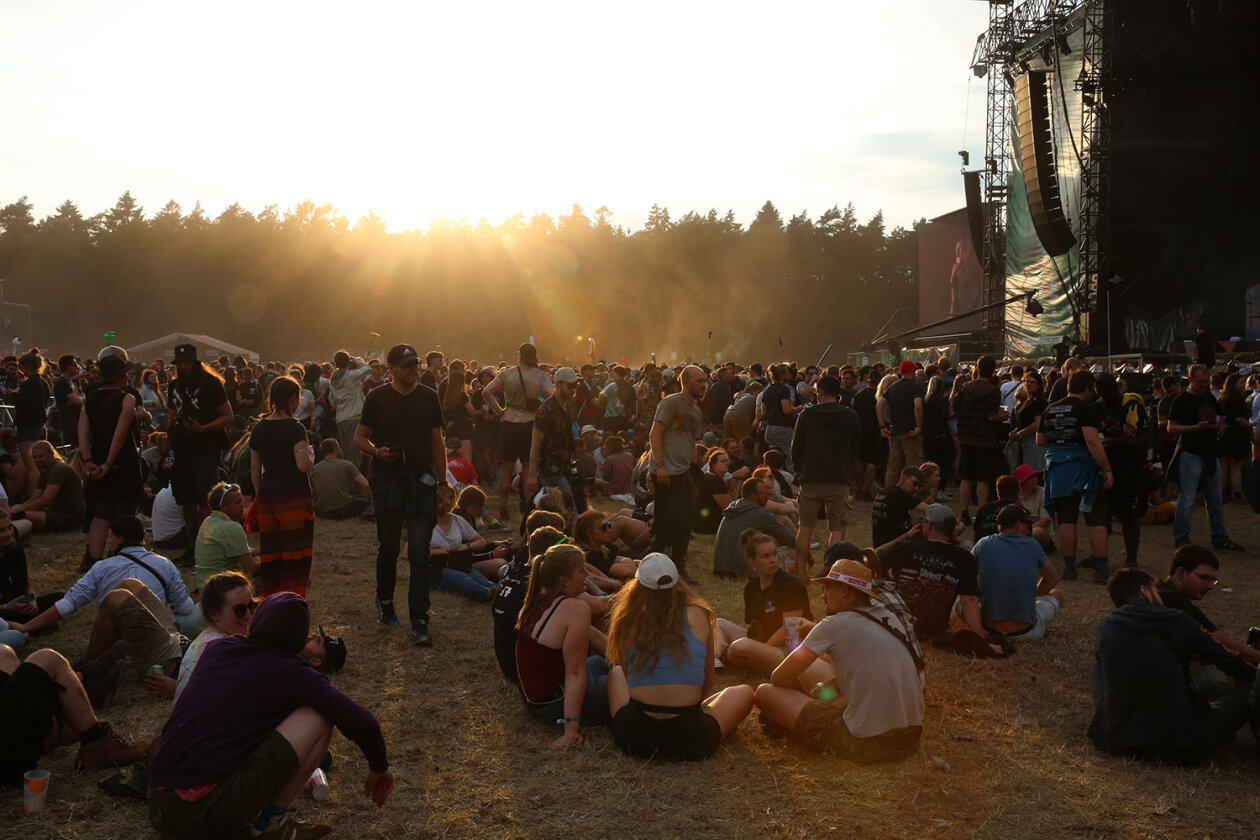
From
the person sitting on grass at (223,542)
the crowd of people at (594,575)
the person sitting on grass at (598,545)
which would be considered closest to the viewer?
the crowd of people at (594,575)

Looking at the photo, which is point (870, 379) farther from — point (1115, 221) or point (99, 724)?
point (99, 724)

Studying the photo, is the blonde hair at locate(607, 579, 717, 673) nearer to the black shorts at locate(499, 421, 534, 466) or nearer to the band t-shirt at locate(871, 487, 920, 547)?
the band t-shirt at locate(871, 487, 920, 547)

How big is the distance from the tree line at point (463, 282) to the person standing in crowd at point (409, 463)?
5181cm

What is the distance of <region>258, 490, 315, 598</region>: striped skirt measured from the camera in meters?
6.26

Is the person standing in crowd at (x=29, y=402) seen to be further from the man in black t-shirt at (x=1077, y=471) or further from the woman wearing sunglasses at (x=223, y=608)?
the man in black t-shirt at (x=1077, y=471)

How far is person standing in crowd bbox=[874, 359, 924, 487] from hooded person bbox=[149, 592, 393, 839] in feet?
30.9

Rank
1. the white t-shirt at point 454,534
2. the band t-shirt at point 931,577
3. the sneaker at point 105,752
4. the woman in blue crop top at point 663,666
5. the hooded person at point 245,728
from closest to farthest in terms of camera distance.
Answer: the hooded person at point 245,728 → the sneaker at point 105,752 → the woman in blue crop top at point 663,666 → the band t-shirt at point 931,577 → the white t-shirt at point 454,534

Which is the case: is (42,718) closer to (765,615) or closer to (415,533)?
(415,533)

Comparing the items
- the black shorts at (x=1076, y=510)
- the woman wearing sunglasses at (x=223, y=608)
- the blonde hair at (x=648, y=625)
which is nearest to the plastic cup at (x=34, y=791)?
the woman wearing sunglasses at (x=223, y=608)

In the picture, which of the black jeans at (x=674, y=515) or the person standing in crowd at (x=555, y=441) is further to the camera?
the person standing in crowd at (x=555, y=441)

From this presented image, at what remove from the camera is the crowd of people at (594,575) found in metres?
4.06

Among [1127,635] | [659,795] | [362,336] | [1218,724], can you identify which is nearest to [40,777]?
[659,795]

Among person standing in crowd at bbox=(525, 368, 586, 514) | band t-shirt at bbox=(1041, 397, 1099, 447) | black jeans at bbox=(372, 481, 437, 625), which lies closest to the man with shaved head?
person standing in crowd at bbox=(525, 368, 586, 514)

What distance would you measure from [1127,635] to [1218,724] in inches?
24.8
